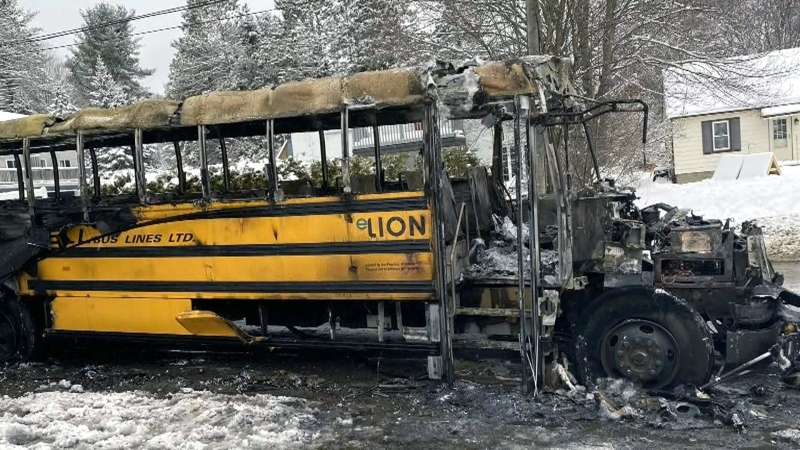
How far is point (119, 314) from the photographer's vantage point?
671cm

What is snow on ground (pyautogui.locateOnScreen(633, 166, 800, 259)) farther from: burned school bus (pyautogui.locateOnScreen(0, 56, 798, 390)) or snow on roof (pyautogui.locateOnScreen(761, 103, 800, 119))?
snow on roof (pyautogui.locateOnScreen(761, 103, 800, 119))

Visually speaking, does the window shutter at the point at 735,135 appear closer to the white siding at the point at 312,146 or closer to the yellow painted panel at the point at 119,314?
the white siding at the point at 312,146

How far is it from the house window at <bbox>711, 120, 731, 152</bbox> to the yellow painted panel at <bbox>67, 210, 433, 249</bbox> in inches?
1000

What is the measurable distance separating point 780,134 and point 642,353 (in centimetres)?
2616

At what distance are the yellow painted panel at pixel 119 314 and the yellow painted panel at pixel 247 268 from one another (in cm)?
24

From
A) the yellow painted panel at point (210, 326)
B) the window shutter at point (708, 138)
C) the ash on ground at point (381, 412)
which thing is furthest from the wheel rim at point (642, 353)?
the window shutter at point (708, 138)

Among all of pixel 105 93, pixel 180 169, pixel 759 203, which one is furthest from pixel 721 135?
pixel 105 93

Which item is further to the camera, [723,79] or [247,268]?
[723,79]

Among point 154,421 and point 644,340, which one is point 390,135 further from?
point 154,421

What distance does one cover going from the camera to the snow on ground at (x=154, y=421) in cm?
493

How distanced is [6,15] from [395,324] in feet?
165

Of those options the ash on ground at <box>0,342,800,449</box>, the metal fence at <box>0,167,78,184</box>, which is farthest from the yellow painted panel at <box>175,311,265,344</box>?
the metal fence at <box>0,167,78,184</box>

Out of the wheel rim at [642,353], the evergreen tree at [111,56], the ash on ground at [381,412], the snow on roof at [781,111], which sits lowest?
the ash on ground at [381,412]

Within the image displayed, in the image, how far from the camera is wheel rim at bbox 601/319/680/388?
527 cm
